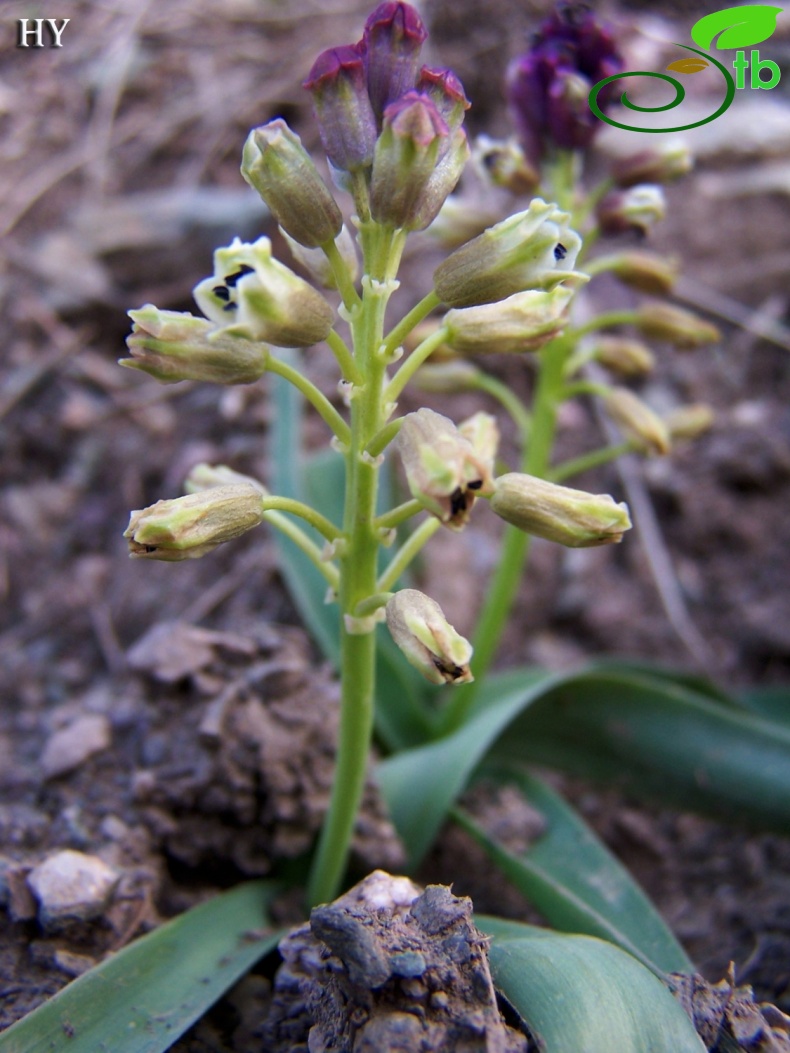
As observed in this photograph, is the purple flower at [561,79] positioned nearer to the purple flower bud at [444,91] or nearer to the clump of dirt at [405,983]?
the purple flower bud at [444,91]

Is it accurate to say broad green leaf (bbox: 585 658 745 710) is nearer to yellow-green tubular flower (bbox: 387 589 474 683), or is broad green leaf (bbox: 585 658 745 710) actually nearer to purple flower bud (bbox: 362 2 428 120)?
yellow-green tubular flower (bbox: 387 589 474 683)

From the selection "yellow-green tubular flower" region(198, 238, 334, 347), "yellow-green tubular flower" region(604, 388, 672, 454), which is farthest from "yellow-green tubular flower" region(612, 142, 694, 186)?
"yellow-green tubular flower" region(198, 238, 334, 347)

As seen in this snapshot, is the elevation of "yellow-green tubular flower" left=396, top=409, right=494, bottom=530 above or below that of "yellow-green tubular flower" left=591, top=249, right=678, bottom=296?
below

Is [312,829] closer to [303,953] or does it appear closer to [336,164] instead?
[303,953]

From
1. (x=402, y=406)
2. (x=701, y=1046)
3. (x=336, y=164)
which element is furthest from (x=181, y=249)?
(x=701, y=1046)

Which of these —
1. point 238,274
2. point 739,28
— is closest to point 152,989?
point 238,274
